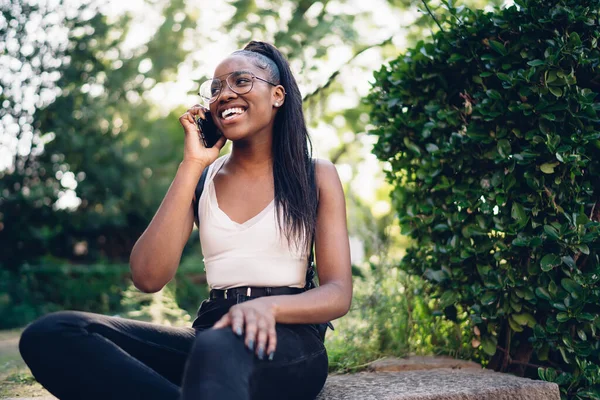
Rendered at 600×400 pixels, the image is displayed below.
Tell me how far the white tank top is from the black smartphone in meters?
0.37

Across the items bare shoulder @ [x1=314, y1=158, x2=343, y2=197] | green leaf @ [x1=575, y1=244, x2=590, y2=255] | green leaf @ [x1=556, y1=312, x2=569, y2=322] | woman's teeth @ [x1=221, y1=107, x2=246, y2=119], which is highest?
woman's teeth @ [x1=221, y1=107, x2=246, y2=119]

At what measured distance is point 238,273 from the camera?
2609 mm

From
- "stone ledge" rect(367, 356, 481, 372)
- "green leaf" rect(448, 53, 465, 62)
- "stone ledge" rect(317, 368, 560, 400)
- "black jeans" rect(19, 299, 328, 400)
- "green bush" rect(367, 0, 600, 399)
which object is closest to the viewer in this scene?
"black jeans" rect(19, 299, 328, 400)

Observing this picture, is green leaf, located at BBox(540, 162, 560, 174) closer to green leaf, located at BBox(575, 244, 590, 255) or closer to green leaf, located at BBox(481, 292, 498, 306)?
green leaf, located at BBox(575, 244, 590, 255)

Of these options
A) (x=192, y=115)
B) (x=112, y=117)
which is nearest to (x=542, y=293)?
(x=192, y=115)

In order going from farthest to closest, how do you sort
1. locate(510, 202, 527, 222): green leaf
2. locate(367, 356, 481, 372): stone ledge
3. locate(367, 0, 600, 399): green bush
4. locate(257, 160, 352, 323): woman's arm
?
locate(367, 356, 481, 372): stone ledge
locate(510, 202, 527, 222): green leaf
locate(367, 0, 600, 399): green bush
locate(257, 160, 352, 323): woman's arm

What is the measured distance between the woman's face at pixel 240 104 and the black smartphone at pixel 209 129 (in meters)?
0.09

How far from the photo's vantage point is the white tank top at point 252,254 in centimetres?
260

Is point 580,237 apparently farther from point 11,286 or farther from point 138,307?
point 11,286

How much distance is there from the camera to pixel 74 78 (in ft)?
33.8

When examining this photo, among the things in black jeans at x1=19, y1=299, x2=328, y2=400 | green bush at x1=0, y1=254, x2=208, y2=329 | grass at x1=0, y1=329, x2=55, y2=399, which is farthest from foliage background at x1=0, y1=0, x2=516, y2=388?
black jeans at x1=19, y1=299, x2=328, y2=400

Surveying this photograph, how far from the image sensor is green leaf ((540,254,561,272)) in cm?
293

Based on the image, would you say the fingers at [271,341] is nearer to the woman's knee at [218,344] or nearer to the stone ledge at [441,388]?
the woman's knee at [218,344]

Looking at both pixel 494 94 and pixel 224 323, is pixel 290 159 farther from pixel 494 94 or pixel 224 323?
pixel 494 94
